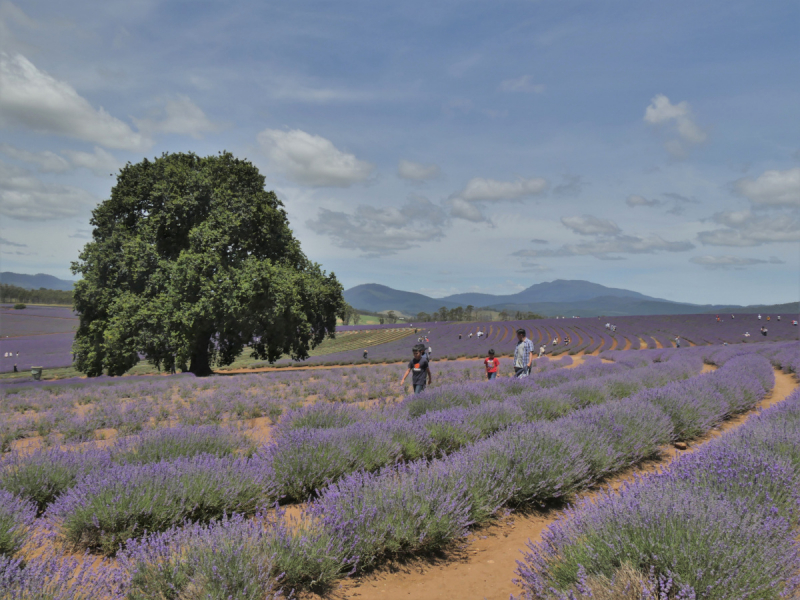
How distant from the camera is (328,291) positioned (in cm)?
2048

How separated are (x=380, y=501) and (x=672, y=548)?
6.16 ft

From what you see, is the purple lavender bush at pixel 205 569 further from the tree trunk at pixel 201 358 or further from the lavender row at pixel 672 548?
the tree trunk at pixel 201 358

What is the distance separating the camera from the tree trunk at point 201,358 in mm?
19328

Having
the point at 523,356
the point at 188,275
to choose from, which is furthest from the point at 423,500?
the point at 188,275

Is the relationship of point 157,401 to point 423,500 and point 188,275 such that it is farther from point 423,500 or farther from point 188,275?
point 423,500

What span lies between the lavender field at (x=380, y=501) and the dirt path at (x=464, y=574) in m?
0.12

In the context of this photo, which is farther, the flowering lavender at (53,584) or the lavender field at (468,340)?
the lavender field at (468,340)

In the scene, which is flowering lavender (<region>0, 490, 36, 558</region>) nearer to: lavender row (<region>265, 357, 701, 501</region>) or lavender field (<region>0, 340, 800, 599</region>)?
lavender field (<region>0, 340, 800, 599</region>)

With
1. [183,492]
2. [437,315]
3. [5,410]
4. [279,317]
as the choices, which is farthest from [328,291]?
[437,315]

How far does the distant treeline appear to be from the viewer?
8400 cm

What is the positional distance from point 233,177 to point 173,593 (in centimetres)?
1962

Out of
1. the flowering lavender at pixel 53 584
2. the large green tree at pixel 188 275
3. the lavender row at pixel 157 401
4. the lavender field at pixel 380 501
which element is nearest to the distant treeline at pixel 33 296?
the large green tree at pixel 188 275

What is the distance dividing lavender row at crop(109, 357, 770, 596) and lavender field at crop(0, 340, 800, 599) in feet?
0.06

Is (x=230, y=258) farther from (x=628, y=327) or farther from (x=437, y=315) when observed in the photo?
(x=437, y=315)
